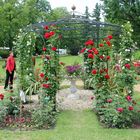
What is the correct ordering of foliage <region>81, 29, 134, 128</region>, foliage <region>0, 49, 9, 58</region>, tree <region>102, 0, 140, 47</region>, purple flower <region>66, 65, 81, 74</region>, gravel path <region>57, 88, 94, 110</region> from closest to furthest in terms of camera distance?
foliage <region>81, 29, 134, 128</region> < gravel path <region>57, 88, 94, 110</region> < purple flower <region>66, 65, 81, 74</region> < tree <region>102, 0, 140, 47</region> < foliage <region>0, 49, 9, 58</region>

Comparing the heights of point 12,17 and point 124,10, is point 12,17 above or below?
above

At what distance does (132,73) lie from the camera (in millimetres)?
10094

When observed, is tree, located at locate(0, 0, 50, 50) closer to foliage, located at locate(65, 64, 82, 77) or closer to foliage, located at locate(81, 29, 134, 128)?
foliage, located at locate(65, 64, 82, 77)

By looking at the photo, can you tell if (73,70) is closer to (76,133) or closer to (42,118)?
(42,118)

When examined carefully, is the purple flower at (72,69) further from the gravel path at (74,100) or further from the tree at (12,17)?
the tree at (12,17)

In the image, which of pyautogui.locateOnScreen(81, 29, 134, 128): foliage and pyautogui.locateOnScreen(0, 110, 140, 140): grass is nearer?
pyautogui.locateOnScreen(0, 110, 140, 140): grass

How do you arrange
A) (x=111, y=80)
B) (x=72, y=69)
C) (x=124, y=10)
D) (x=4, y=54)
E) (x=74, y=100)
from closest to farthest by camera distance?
1. (x=111, y=80)
2. (x=74, y=100)
3. (x=72, y=69)
4. (x=124, y=10)
5. (x=4, y=54)

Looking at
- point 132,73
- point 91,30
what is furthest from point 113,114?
point 91,30

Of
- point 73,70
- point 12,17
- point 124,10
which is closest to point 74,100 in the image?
point 73,70

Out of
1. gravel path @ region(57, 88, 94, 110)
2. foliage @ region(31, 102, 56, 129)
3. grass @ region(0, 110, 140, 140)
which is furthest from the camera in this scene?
gravel path @ region(57, 88, 94, 110)

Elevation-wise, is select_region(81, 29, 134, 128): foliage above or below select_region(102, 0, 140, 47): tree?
below

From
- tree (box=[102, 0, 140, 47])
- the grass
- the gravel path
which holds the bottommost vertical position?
the grass

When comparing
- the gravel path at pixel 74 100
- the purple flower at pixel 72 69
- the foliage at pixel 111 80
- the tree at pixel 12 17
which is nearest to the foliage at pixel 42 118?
the foliage at pixel 111 80

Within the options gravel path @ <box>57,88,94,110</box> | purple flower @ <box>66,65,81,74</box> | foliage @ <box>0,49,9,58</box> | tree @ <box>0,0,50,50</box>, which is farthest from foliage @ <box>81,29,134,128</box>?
foliage @ <box>0,49,9,58</box>
